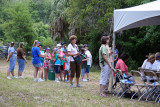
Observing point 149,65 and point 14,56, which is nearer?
point 149,65

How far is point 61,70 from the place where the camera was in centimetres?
1028

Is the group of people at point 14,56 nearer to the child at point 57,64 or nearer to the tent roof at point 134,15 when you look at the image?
the child at point 57,64

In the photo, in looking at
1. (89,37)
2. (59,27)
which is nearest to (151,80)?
(89,37)

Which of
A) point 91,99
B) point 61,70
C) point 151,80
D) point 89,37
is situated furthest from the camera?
point 89,37

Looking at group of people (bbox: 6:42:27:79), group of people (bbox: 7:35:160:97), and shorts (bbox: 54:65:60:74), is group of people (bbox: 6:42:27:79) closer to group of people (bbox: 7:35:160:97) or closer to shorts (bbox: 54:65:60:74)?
group of people (bbox: 7:35:160:97)

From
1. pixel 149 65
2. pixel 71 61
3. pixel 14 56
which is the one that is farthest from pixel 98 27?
pixel 149 65

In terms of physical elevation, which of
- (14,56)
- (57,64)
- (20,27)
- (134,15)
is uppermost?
(20,27)

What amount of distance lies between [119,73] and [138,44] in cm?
1056

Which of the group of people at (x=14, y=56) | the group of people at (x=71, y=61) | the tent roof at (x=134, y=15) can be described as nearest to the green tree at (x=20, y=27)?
the group of people at (x=14, y=56)

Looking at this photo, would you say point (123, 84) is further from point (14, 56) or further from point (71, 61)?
point (14, 56)

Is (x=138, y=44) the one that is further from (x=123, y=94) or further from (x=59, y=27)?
(x=123, y=94)

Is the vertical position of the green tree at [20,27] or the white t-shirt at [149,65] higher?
the green tree at [20,27]

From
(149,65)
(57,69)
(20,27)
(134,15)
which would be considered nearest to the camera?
(134,15)

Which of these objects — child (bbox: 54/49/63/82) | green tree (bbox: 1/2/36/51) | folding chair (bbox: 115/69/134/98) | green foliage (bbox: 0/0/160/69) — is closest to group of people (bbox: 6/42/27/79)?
child (bbox: 54/49/63/82)
